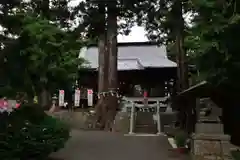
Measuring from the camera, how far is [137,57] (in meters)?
28.7

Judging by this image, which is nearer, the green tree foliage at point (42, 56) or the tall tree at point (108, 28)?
the green tree foliage at point (42, 56)

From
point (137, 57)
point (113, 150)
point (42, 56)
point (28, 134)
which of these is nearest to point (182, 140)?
point (113, 150)

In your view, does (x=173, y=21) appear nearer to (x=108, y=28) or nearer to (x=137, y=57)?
(x=108, y=28)

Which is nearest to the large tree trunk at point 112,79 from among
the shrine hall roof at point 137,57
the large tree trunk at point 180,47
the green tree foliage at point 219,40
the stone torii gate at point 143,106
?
the stone torii gate at point 143,106

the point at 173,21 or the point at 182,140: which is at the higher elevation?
the point at 173,21

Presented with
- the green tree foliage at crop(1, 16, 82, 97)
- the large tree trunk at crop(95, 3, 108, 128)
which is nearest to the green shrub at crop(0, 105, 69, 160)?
the green tree foliage at crop(1, 16, 82, 97)

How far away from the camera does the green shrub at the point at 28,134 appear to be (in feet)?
24.0

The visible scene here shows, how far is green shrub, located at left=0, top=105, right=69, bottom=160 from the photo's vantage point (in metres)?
7.31

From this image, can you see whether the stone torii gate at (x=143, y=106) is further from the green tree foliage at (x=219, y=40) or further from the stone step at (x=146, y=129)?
the green tree foliage at (x=219, y=40)

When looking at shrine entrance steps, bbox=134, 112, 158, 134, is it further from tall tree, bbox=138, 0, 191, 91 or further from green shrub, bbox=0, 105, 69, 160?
green shrub, bbox=0, 105, 69, 160

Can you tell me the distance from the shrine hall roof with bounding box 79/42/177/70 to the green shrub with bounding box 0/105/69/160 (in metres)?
14.3

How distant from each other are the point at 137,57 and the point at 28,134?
1979cm

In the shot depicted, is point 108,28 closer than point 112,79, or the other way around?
point 108,28

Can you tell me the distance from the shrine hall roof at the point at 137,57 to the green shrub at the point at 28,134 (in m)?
14.3
